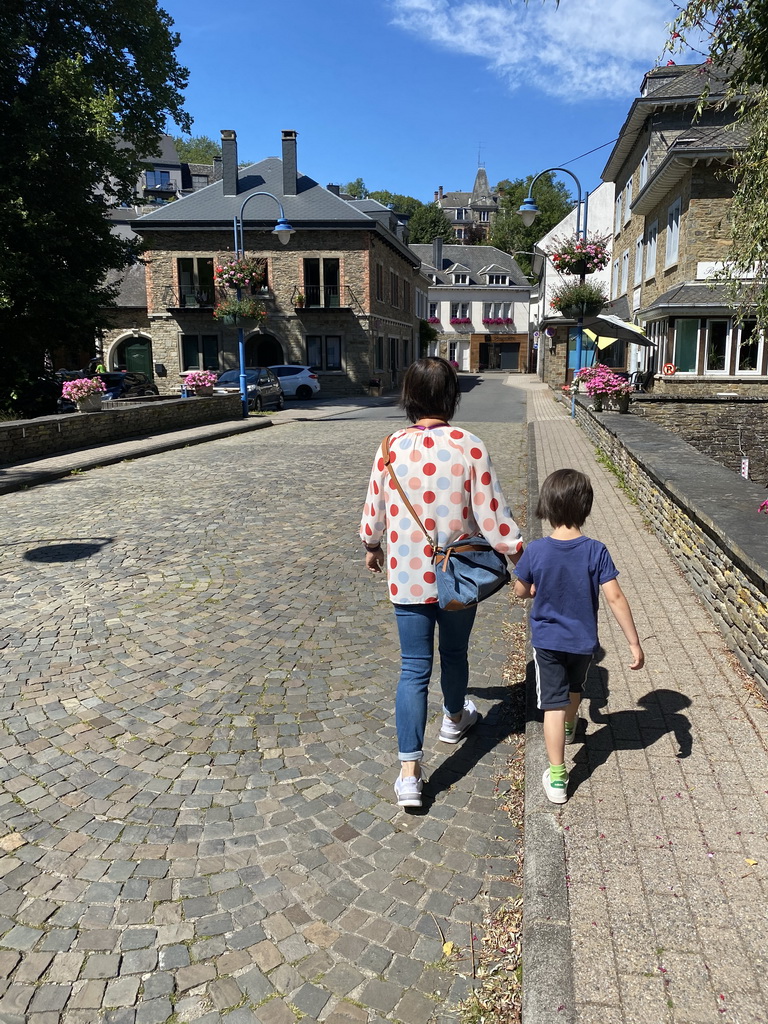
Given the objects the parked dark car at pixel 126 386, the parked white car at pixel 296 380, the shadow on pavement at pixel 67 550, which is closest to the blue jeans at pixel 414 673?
the shadow on pavement at pixel 67 550

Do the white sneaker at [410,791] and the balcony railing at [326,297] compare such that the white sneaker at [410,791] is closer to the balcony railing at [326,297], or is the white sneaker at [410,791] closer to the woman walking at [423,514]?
the woman walking at [423,514]

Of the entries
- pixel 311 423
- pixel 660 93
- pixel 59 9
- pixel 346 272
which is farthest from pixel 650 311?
pixel 59 9

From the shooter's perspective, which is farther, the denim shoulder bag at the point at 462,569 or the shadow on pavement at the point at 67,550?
the shadow on pavement at the point at 67,550

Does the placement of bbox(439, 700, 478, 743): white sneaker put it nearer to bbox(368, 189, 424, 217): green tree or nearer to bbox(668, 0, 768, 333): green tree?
bbox(668, 0, 768, 333): green tree

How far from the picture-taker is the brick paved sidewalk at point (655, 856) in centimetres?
222

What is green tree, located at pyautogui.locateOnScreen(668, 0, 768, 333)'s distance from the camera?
6.21 meters

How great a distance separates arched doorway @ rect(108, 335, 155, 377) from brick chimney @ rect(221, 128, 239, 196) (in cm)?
994

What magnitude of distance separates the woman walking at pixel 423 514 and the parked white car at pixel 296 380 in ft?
104

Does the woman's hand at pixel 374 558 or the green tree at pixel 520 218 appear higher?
the green tree at pixel 520 218

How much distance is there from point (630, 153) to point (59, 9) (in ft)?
69.6

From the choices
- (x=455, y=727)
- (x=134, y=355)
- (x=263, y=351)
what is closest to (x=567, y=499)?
(x=455, y=727)

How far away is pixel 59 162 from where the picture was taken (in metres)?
19.3

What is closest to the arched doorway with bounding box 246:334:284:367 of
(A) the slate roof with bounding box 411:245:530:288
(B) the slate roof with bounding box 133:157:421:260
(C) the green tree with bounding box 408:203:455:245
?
(B) the slate roof with bounding box 133:157:421:260

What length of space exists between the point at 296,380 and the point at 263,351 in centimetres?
479
